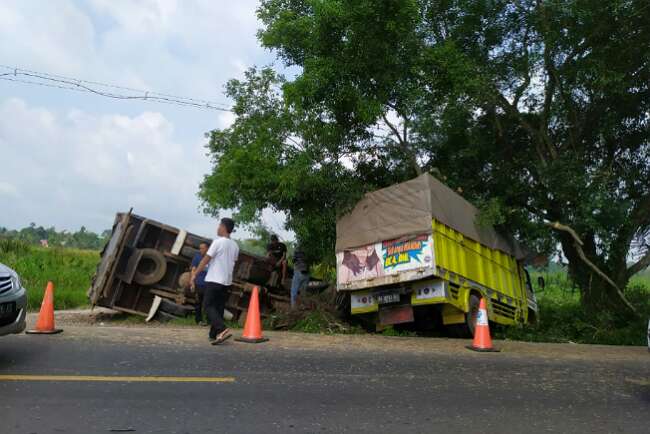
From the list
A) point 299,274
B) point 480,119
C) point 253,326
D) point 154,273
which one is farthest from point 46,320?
point 480,119

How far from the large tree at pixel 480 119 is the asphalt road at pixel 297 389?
14.6 feet

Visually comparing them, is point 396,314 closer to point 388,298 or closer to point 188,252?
point 388,298

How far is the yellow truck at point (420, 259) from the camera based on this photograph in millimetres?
9117

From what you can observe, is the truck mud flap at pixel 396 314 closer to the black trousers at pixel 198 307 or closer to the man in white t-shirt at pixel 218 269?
the black trousers at pixel 198 307

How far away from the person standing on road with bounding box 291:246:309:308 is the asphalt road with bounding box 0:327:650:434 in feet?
12.2

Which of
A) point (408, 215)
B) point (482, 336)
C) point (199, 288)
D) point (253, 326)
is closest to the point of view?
point (253, 326)

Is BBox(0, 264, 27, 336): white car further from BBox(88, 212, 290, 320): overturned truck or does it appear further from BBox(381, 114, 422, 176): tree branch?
BBox(381, 114, 422, 176): tree branch

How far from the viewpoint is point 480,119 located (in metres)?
13.4

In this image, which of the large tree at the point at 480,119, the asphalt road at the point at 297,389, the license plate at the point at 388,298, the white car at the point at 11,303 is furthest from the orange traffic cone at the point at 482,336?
the white car at the point at 11,303

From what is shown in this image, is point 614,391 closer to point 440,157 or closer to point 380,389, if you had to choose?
point 380,389

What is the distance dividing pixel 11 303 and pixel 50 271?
15423 millimetres

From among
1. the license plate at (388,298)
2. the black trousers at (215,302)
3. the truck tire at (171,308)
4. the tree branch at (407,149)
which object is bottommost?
the black trousers at (215,302)

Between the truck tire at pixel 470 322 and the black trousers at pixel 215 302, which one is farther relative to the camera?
the truck tire at pixel 470 322

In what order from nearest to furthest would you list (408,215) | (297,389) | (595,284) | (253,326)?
(297,389) < (253,326) < (408,215) < (595,284)
